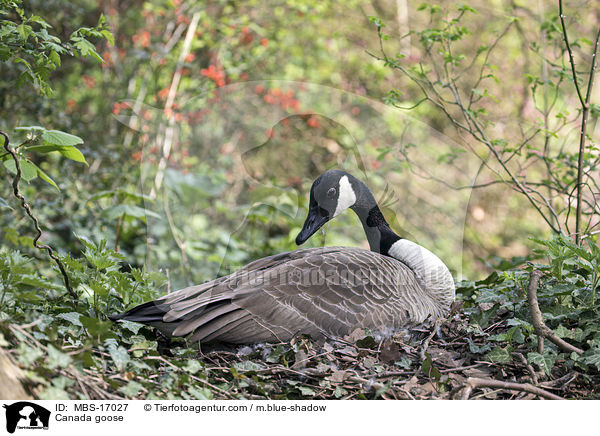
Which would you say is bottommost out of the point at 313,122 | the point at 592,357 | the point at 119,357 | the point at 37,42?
the point at 119,357

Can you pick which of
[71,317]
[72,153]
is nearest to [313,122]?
[72,153]

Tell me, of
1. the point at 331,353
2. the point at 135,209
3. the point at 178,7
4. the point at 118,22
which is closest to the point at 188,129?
the point at 135,209

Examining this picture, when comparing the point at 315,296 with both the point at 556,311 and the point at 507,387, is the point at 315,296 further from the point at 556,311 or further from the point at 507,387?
the point at 556,311

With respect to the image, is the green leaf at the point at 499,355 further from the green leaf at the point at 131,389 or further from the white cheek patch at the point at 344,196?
the green leaf at the point at 131,389

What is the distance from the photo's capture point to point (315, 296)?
108 inches

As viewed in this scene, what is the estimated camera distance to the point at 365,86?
8.20m

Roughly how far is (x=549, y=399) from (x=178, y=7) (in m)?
6.73

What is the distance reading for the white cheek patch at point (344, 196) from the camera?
303 centimetres

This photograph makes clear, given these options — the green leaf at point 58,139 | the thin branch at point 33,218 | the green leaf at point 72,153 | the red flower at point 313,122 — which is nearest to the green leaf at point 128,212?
the thin branch at point 33,218

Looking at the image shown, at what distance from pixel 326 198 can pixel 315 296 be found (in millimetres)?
560

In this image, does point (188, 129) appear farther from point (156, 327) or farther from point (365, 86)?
point (365, 86)

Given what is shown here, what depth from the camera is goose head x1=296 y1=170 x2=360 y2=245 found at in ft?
9.21
